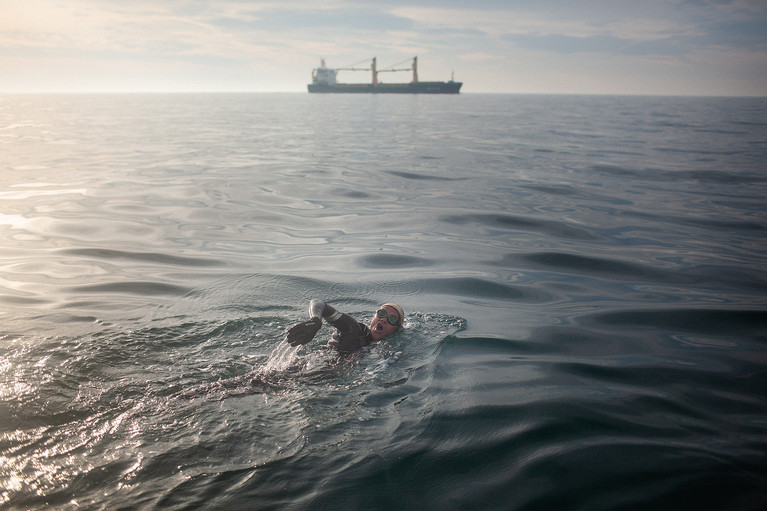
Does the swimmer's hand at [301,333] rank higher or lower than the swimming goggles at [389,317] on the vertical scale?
higher

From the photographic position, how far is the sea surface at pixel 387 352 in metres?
3.76

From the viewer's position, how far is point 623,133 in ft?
113

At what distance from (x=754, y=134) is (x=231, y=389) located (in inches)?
1544

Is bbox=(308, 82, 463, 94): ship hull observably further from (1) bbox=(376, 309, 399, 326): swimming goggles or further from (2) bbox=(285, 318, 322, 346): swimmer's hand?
(2) bbox=(285, 318, 322, 346): swimmer's hand

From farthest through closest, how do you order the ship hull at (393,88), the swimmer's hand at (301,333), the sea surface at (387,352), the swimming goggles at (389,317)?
1. the ship hull at (393,88)
2. the swimming goggles at (389,317)
3. the swimmer's hand at (301,333)
4. the sea surface at (387,352)

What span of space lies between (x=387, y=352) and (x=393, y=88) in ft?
392

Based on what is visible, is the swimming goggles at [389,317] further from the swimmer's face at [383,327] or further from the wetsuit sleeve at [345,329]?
the wetsuit sleeve at [345,329]

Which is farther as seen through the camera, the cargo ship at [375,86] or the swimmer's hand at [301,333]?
the cargo ship at [375,86]

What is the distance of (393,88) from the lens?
388ft

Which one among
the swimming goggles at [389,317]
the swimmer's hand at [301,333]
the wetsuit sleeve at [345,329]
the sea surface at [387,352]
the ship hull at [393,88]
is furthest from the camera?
the ship hull at [393,88]

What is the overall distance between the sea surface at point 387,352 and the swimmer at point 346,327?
17cm

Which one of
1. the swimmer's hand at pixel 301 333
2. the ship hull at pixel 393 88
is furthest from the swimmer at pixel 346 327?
the ship hull at pixel 393 88

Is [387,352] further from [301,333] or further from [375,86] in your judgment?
[375,86]

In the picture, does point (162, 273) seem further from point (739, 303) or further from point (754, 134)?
point (754, 134)
